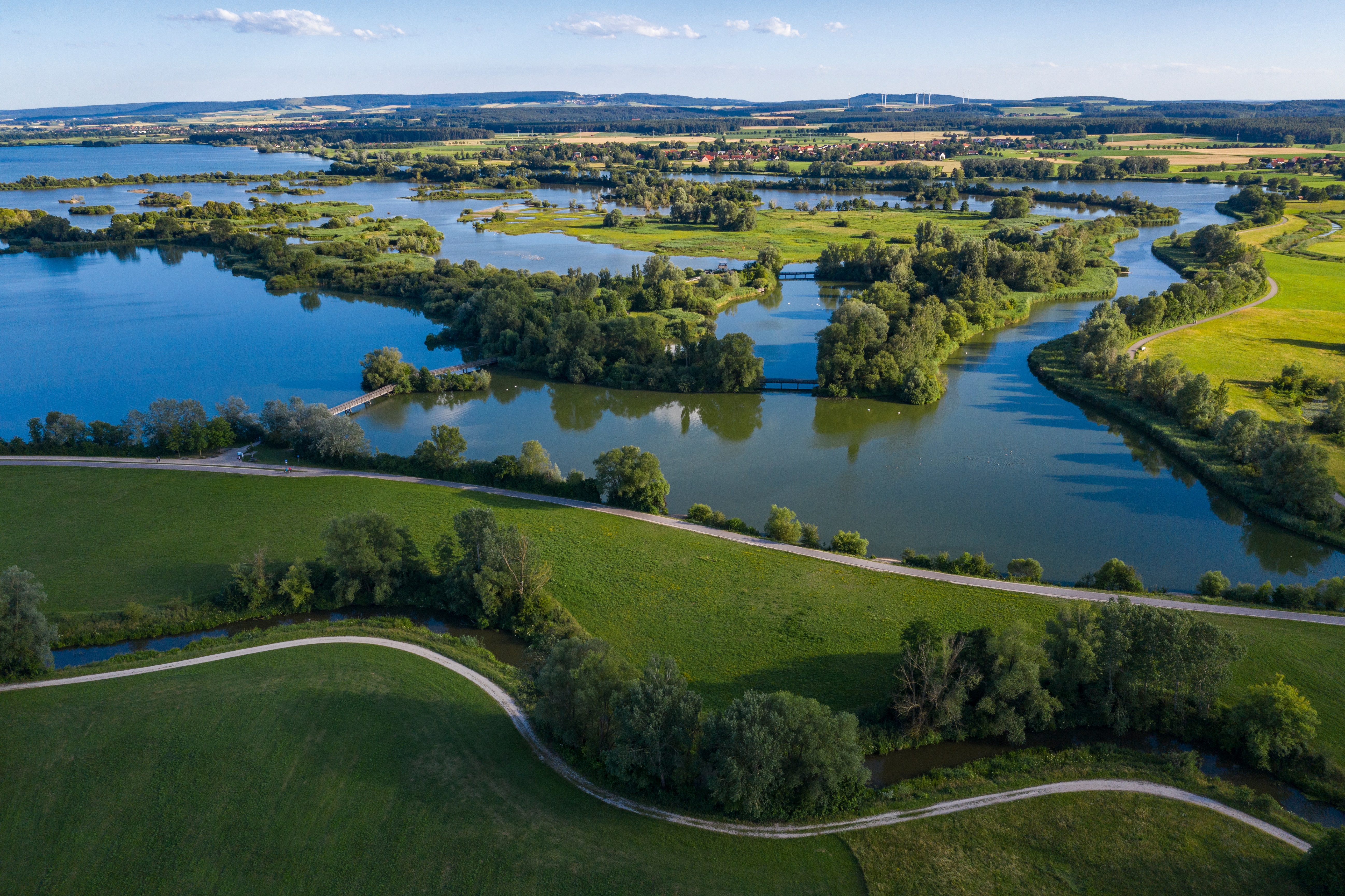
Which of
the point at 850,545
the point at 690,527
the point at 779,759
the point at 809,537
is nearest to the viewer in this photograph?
the point at 779,759

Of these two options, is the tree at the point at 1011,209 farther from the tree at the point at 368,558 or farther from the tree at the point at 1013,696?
the tree at the point at 368,558

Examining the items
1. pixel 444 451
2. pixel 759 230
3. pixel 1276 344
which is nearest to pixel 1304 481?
pixel 1276 344

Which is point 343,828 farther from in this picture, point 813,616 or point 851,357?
point 851,357

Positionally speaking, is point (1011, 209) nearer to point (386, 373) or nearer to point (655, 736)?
point (386, 373)

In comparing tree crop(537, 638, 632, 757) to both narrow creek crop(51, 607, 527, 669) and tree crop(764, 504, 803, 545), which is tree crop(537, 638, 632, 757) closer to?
narrow creek crop(51, 607, 527, 669)

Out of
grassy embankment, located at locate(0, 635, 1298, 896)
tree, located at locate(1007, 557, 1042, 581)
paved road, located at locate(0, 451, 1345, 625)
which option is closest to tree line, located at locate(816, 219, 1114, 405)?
tree, located at locate(1007, 557, 1042, 581)

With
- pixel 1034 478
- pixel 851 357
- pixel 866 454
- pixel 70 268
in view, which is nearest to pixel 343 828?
pixel 866 454
